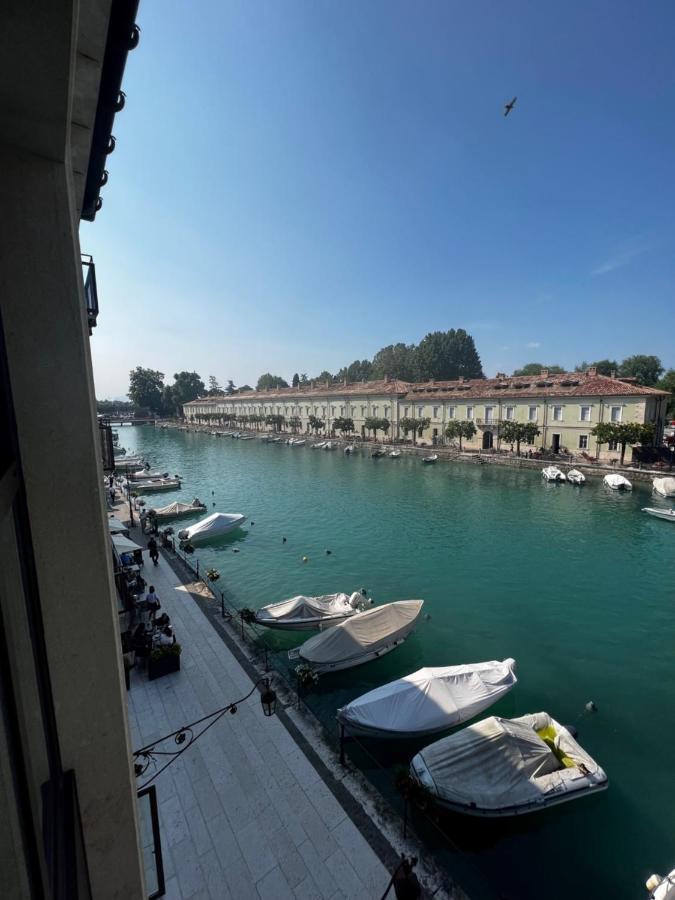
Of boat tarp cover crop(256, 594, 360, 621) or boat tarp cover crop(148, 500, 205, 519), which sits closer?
boat tarp cover crop(256, 594, 360, 621)

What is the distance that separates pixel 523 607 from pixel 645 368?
69637 millimetres

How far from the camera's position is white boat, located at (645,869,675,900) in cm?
498

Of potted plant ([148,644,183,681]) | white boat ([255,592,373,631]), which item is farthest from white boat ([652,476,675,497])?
potted plant ([148,644,183,681])

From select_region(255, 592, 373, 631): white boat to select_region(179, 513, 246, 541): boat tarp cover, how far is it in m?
9.57

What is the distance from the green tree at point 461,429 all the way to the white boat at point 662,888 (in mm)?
41537

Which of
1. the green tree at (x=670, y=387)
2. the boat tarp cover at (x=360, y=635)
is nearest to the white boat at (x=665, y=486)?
the boat tarp cover at (x=360, y=635)

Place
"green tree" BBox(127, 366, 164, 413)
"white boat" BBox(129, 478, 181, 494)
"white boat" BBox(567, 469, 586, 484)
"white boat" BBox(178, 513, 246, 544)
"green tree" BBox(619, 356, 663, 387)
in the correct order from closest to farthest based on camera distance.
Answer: "white boat" BBox(178, 513, 246, 544)
"white boat" BBox(567, 469, 586, 484)
"white boat" BBox(129, 478, 181, 494)
"green tree" BBox(619, 356, 663, 387)
"green tree" BBox(127, 366, 164, 413)

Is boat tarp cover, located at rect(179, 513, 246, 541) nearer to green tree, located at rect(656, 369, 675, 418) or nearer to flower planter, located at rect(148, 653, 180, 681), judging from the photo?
flower planter, located at rect(148, 653, 180, 681)

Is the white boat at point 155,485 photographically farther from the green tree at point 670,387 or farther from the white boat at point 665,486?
the green tree at point 670,387

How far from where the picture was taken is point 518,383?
145 feet

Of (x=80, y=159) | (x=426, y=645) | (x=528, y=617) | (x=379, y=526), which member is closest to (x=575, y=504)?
(x=379, y=526)

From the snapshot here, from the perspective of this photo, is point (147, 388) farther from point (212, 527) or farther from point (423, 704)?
point (423, 704)

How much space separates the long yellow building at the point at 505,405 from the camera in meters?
35.6

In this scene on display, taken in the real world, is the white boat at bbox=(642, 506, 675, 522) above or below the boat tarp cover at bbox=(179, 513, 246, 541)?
below
